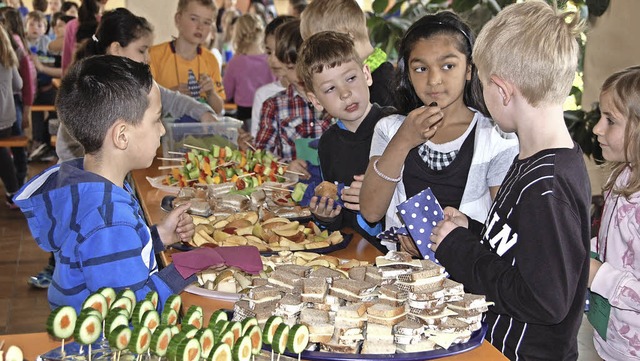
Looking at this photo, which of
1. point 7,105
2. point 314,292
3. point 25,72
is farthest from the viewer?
point 25,72

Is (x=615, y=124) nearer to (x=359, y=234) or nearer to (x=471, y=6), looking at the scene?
(x=359, y=234)

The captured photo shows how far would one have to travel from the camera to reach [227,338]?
5.34ft

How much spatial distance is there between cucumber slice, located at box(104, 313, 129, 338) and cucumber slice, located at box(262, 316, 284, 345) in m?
0.27

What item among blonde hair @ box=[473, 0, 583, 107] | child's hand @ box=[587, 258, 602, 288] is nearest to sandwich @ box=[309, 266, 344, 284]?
blonde hair @ box=[473, 0, 583, 107]

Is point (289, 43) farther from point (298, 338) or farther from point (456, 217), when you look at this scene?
point (298, 338)

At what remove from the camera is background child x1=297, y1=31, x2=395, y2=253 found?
123 inches

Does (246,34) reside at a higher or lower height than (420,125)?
lower

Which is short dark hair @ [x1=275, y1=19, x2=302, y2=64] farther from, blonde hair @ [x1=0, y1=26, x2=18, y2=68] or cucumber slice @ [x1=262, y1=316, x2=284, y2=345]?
blonde hair @ [x1=0, y1=26, x2=18, y2=68]

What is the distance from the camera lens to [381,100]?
4.03m

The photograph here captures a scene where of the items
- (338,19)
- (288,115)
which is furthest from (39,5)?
(338,19)

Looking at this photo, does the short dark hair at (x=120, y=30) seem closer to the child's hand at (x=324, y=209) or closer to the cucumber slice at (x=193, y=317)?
the child's hand at (x=324, y=209)

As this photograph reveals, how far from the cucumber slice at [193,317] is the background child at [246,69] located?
223 inches

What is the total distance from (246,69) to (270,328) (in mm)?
6151

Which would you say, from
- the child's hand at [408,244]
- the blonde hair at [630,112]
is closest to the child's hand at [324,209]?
the child's hand at [408,244]
